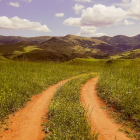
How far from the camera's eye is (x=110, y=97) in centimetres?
1129

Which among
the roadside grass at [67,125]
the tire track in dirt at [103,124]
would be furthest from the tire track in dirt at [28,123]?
the tire track in dirt at [103,124]

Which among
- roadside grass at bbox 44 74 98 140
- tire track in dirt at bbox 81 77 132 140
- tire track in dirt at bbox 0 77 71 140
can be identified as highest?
roadside grass at bbox 44 74 98 140

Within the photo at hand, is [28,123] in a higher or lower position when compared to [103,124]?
lower

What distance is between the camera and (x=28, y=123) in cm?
841

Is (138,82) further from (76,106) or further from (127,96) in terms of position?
(76,106)

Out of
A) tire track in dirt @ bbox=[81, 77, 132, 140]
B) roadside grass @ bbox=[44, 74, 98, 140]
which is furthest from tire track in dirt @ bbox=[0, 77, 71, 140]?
tire track in dirt @ bbox=[81, 77, 132, 140]

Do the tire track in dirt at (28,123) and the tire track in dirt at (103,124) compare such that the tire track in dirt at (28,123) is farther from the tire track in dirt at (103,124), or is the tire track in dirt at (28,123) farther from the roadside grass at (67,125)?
the tire track in dirt at (103,124)

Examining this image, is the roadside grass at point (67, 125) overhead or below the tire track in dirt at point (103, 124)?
overhead

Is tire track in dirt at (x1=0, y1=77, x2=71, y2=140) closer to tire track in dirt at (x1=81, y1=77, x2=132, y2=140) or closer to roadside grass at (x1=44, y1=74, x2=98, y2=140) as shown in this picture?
roadside grass at (x1=44, y1=74, x2=98, y2=140)

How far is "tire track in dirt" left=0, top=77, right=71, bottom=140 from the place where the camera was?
7.27 m

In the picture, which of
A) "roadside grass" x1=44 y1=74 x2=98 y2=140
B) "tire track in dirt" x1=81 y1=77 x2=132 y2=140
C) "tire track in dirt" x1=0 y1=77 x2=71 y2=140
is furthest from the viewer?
"tire track in dirt" x1=0 y1=77 x2=71 y2=140

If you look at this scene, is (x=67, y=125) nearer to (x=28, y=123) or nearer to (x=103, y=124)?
(x=103, y=124)

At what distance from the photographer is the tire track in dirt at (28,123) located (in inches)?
286

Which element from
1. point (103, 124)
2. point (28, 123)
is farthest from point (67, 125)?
point (28, 123)
